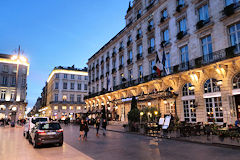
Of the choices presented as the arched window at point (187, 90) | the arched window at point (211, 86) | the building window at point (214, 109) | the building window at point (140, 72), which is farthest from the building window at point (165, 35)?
the building window at point (214, 109)

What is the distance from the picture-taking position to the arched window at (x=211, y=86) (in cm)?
1712

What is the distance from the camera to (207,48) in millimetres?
18500

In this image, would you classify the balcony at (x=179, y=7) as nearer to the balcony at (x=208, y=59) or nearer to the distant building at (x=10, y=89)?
the balcony at (x=208, y=59)

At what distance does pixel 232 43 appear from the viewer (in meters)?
16.3

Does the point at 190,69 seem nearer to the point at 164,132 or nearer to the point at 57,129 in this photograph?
the point at 164,132

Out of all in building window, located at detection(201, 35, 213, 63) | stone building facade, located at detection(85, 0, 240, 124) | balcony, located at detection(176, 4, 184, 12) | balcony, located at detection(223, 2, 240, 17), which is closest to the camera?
balcony, located at detection(223, 2, 240, 17)

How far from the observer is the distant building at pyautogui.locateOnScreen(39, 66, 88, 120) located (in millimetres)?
60969

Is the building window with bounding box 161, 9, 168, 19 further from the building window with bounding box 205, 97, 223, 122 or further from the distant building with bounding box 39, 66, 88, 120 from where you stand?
the distant building with bounding box 39, 66, 88, 120

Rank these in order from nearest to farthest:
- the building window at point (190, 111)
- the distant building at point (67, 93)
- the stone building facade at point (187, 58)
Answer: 1. the stone building facade at point (187, 58)
2. the building window at point (190, 111)
3. the distant building at point (67, 93)

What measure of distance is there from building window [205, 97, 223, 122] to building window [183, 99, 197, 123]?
1.62m

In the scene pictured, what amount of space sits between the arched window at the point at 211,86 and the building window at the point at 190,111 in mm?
2126

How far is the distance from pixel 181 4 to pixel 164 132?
1630cm

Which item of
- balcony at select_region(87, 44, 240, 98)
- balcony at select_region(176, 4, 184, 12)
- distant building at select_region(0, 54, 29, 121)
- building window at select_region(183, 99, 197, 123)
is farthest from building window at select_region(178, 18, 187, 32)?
distant building at select_region(0, 54, 29, 121)

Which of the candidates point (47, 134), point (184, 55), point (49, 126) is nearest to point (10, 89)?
point (49, 126)
